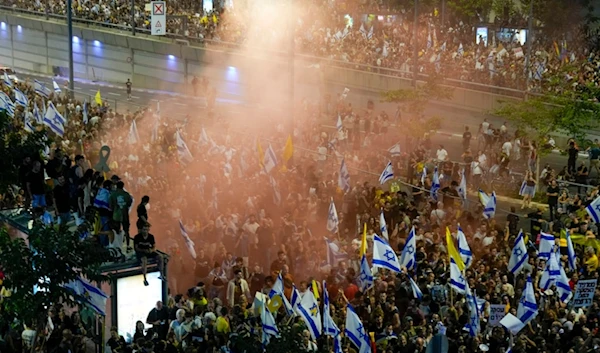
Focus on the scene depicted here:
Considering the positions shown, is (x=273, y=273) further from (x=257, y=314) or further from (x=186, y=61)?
(x=186, y=61)

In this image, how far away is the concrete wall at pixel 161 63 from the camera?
39.1 m

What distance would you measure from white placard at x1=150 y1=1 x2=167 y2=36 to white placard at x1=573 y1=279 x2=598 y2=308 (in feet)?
93.8

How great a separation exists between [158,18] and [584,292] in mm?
29314

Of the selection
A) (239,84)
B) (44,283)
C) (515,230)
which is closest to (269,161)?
(515,230)

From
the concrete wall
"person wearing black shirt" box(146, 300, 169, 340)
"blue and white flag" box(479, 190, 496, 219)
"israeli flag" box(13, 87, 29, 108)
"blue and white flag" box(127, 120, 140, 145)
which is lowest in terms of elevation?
"person wearing black shirt" box(146, 300, 169, 340)

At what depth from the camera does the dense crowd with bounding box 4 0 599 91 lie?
116ft

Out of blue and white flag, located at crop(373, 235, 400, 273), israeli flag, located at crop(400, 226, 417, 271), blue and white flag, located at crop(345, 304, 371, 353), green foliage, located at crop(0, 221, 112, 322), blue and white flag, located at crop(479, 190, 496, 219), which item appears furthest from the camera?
blue and white flag, located at crop(479, 190, 496, 219)

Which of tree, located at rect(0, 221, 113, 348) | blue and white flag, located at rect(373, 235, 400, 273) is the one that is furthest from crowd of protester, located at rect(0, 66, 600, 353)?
tree, located at rect(0, 221, 113, 348)

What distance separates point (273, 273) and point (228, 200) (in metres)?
5.59

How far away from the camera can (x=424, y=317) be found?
57.7 ft

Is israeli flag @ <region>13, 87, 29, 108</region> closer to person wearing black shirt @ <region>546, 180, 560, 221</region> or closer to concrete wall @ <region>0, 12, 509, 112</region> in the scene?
concrete wall @ <region>0, 12, 509, 112</region>

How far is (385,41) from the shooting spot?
3969cm

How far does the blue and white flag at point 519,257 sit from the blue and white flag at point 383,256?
2.25m

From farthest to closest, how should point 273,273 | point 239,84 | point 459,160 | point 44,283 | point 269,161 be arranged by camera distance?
point 239,84 < point 459,160 < point 269,161 < point 273,273 < point 44,283
